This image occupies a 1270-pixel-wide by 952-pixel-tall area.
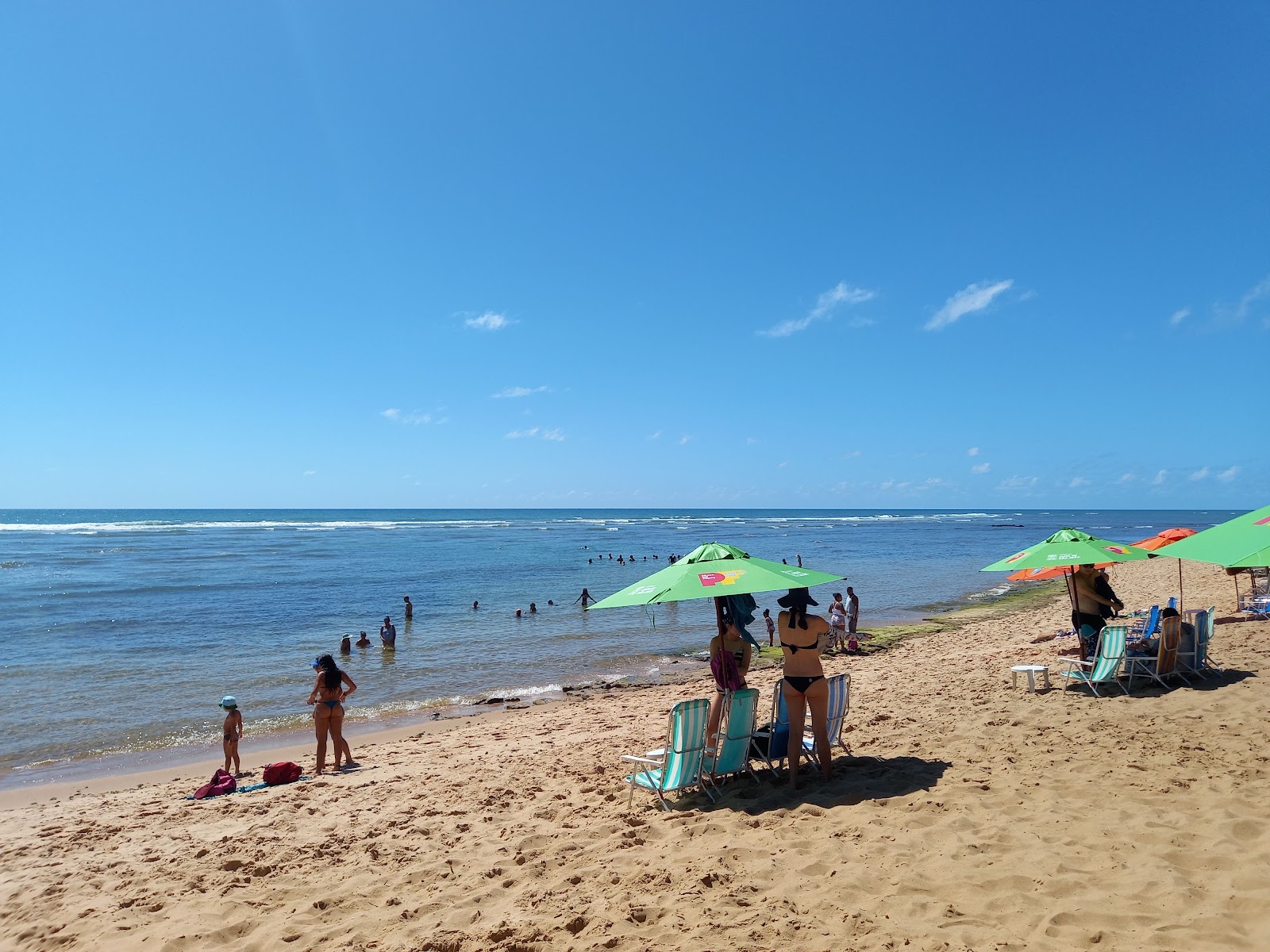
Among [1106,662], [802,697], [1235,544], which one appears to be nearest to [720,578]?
[802,697]

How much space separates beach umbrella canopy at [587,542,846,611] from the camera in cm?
600

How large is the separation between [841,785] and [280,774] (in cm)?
691

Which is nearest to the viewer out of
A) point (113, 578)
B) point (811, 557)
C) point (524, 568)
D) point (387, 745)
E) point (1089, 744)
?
point (1089, 744)

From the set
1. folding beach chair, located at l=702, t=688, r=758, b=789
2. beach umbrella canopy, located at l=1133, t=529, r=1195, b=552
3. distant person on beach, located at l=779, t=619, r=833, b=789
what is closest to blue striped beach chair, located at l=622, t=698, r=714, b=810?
folding beach chair, located at l=702, t=688, r=758, b=789

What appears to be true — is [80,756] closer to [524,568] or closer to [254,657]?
[254,657]

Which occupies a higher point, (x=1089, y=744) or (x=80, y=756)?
(x=1089, y=744)

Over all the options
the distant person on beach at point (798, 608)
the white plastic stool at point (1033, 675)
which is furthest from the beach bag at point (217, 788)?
the white plastic stool at point (1033, 675)

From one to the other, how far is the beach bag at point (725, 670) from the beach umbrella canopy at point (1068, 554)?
11.3 feet

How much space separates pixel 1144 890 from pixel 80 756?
13.5 meters

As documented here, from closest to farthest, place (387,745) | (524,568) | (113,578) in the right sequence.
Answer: (387,745)
(113,578)
(524,568)

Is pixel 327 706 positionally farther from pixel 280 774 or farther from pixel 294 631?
pixel 294 631

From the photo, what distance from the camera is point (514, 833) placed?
6.04 meters

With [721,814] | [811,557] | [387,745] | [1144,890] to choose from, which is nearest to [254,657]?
[387,745]

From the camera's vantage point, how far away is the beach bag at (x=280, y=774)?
356 inches
